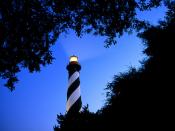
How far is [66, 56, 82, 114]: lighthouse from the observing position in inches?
689

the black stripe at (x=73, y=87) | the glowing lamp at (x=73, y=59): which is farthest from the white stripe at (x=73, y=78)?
the glowing lamp at (x=73, y=59)

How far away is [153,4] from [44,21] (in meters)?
3.81

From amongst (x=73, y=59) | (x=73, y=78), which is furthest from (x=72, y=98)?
(x=73, y=59)

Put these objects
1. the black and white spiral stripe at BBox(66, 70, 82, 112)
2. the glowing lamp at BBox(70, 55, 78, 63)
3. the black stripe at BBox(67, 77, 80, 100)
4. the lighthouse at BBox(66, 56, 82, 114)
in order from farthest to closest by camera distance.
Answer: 1. the glowing lamp at BBox(70, 55, 78, 63)
2. the black stripe at BBox(67, 77, 80, 100)
3. the lighthouse at BBox(66, 56, 82, 114)
4. the black and white spiral stripe at BBox(66, 70, 82, 112)

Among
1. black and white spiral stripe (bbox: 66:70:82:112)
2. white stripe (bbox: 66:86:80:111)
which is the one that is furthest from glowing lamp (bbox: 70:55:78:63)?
white stripe (bbox: 66:86:80:111)

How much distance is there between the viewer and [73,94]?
59.2 ft

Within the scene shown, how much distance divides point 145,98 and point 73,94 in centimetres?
1040

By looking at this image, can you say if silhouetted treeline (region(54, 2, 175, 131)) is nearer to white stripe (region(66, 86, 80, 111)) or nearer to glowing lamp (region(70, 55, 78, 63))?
white stripe (region(66, 86, 80, 111))

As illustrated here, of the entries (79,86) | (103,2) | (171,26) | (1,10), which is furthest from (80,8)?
(79,86)

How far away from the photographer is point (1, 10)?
751 centimetres

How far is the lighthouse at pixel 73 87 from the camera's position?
17.5 m

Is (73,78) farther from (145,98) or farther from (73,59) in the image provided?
(145,98)

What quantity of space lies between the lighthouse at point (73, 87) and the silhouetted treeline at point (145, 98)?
22.2 ft

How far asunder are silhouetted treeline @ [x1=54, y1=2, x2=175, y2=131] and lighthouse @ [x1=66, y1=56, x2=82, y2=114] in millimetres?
6762
